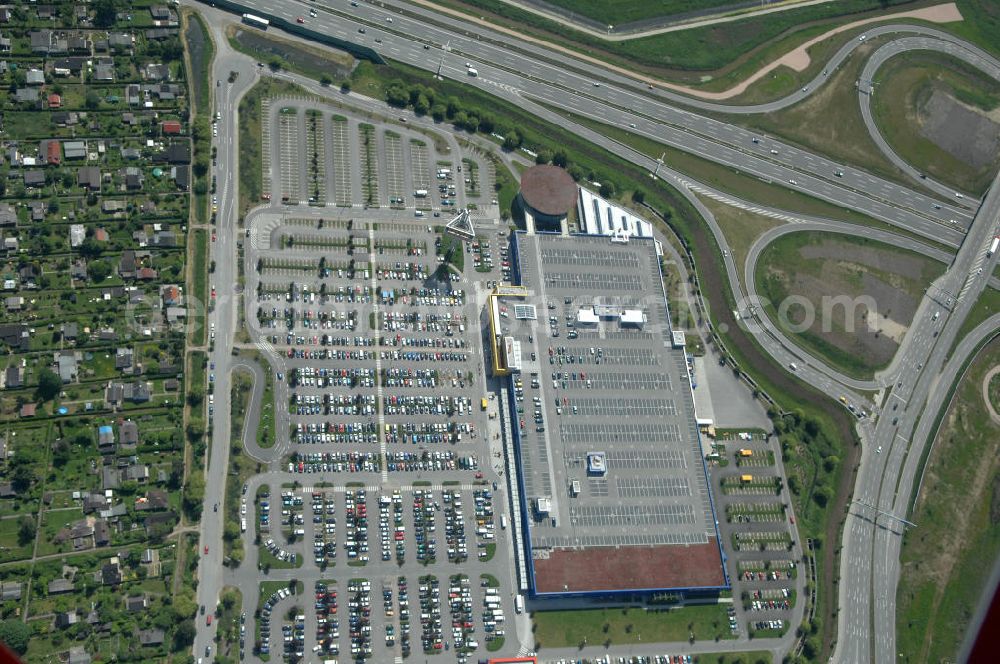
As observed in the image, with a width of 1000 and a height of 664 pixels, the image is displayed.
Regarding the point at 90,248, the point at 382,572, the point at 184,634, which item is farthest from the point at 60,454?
the point at 382,572

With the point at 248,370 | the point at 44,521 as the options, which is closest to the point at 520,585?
the point at 248,370

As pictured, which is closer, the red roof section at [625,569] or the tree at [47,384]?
the tree at [47,384]

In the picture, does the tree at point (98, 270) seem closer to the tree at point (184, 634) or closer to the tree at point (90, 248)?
the tree at point (90, 248)

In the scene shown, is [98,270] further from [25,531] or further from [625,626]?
[625,626]

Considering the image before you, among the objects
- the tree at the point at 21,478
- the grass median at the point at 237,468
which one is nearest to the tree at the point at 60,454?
the tree at the point at 21,478

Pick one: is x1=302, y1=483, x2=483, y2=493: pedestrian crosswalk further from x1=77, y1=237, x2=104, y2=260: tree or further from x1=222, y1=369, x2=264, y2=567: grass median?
x1=77, y1=237, x2=104, y2=260: tree

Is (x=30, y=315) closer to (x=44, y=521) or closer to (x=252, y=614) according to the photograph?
(x=44, y=521)

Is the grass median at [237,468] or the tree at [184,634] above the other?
the grass median at [237,468]

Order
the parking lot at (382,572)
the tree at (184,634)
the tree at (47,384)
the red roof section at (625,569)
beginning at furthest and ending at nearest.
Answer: the red roof section at (625,569), the tree at (47,384), the parking lot at (382,572), the tree at (184,634)
